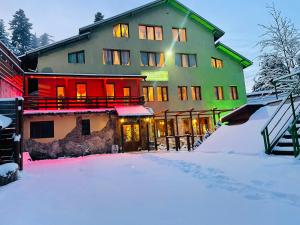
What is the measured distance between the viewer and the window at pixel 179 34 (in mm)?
27875

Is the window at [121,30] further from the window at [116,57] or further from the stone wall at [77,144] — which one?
the stone wall at [77,144]

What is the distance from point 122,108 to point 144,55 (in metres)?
7.84

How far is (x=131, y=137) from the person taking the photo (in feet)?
70.0

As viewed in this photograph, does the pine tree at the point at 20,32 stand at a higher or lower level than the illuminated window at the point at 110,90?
higher

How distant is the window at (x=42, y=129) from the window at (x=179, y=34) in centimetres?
1619

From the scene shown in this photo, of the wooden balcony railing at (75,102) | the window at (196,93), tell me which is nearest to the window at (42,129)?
the wooden balcony railing at (75,102)

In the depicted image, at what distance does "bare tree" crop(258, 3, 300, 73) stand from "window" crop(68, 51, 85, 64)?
55.4 ft

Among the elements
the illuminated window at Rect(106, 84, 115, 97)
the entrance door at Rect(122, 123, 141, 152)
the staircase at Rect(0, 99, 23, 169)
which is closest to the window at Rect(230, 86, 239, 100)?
the entrance door at Rect(122, 123, 141, 152)

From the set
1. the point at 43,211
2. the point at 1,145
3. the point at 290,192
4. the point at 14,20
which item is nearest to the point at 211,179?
the point at 290,192

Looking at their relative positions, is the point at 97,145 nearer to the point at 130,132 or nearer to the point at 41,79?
the point at 130,132

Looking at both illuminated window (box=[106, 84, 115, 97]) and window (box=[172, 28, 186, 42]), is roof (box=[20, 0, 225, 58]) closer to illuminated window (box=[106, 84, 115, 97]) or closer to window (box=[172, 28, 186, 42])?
window (box=[172, 28, 186, 42])

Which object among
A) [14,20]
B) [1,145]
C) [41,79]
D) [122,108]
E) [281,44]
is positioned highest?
[14,20]

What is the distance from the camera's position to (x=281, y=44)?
2395 cm

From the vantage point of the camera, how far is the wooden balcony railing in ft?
65.1
